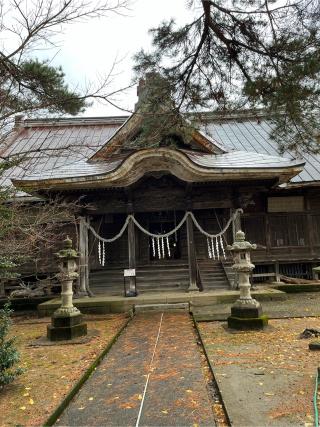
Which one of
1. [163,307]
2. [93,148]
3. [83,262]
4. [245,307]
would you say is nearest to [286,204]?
[163,307]

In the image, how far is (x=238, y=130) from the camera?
61.6 feet

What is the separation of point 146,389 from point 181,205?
26.0 feet

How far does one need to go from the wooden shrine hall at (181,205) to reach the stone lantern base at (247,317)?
355 cm

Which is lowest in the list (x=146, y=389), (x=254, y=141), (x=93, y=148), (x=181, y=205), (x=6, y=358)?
(x=146, y=389)

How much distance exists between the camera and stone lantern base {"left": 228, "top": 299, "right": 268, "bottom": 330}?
7152 mm

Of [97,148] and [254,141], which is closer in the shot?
[97,148]

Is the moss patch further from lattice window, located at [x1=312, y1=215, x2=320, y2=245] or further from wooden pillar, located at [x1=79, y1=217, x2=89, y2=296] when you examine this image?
lattice window, located at [x1=312, y1=215, x2=320, y2=245]

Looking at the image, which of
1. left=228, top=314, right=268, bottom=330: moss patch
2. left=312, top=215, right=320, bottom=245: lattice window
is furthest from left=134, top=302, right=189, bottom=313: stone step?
left=312, top=215, right=320, bottom=245: lattice window

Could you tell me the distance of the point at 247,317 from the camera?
7.26 meters

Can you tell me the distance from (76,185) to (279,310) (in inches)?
265

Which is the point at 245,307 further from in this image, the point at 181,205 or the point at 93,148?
the point at 181,205

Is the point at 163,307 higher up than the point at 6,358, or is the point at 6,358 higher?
the point at 6,358

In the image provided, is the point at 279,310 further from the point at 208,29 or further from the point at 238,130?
the point at 238,130

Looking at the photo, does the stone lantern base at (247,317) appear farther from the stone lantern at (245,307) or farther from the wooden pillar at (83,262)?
the wooden pillar at (83,262)
